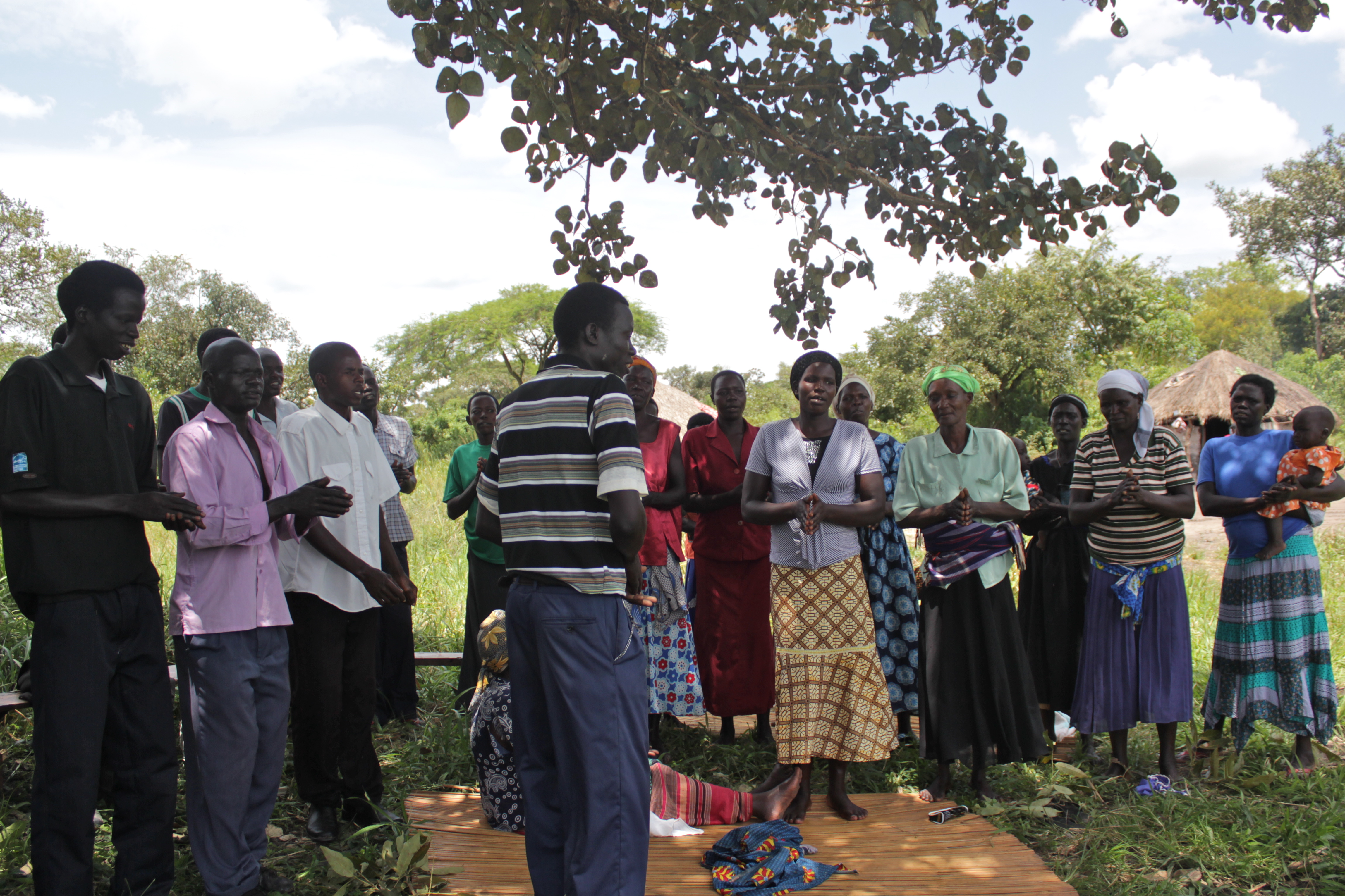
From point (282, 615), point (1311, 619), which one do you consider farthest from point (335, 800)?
point (1311, 619)

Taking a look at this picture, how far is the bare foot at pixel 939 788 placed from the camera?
13.5ft

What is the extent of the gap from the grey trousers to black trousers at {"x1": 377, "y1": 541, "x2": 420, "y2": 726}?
6.71ft

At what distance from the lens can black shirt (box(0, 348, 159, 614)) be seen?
2725 mm

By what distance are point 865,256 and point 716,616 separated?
207 centimetres

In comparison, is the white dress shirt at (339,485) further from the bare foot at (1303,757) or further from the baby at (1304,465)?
the bare foot at (1303,757)

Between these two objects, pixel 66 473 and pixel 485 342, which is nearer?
pixel 66 473

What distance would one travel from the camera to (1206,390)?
837 inches

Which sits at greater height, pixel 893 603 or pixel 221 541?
pixel 221 541

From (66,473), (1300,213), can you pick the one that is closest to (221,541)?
(66,473)

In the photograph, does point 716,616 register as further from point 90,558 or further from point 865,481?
point 90,558

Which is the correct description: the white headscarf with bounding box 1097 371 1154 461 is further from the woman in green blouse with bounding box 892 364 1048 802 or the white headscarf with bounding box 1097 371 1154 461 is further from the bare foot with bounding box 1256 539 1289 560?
the bare foot with bounding box 1256 539 1289 560

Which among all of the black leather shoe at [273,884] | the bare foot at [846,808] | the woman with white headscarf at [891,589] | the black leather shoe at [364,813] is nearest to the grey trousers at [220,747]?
the black leather shoe at [273,884]

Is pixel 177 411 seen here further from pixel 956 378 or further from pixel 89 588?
pixel 956 378

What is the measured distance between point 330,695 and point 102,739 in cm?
83
